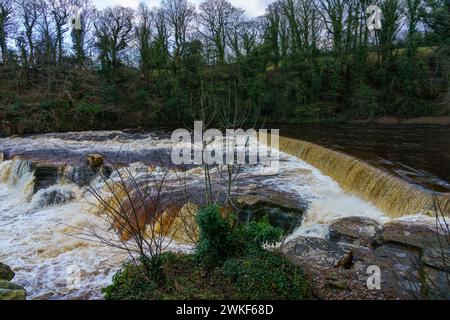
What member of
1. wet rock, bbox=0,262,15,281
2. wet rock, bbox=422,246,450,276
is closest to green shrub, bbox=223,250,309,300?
wet rock, bbox=422,246,450,276

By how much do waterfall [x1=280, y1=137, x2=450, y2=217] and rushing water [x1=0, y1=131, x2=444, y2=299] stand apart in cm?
25

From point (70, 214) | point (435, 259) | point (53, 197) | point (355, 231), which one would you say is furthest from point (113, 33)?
point (435, 259)

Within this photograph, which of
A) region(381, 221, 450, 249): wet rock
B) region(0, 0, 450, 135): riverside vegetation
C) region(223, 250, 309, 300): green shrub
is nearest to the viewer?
region(223, 250, 309, 300): green shrub

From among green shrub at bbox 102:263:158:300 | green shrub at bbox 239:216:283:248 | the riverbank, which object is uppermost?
the riverbank

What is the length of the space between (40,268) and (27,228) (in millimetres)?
2427

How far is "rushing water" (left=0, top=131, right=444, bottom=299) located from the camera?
530 centimetres

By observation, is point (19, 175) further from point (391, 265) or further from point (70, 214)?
point (391, 265)

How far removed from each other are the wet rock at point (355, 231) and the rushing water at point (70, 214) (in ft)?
1.31

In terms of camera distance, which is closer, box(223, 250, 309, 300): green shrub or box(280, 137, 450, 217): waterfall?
box(223, 250, 309, 300): green shrub

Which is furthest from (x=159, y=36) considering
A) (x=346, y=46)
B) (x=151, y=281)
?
(x=151, y=281)

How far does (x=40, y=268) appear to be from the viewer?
5.64 m

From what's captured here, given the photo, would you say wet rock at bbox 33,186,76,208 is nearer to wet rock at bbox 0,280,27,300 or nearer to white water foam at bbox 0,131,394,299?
white water foam at bbox 0,131,394,299

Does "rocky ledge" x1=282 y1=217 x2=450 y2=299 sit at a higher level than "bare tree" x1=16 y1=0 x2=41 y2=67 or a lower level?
lower
